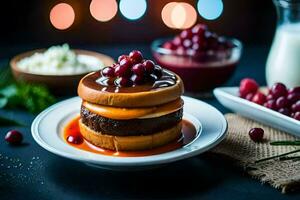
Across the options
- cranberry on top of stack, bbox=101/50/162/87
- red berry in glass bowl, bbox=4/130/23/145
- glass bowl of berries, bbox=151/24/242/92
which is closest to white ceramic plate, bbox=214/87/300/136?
glass bowl of berries, bbox=151/24/242/92

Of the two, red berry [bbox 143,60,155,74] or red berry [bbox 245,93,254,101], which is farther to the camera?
red berry [bbox 245,93,254,101]

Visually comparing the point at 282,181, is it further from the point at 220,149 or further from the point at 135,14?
the point at 135,14

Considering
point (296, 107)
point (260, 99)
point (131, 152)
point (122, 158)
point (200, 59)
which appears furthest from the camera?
point (200, 59)

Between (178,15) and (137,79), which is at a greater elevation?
(137,79)

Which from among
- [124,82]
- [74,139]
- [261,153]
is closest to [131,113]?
[124,82]

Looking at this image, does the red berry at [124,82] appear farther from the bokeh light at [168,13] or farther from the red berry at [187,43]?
the bokeh light at [168,13]

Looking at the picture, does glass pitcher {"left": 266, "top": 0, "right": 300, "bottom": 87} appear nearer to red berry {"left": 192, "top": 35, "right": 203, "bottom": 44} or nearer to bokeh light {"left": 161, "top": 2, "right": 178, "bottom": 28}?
red berry {"left": 192, "top": 35, "right": 203, "bottom": 44}

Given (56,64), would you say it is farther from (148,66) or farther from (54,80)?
(148,66)
